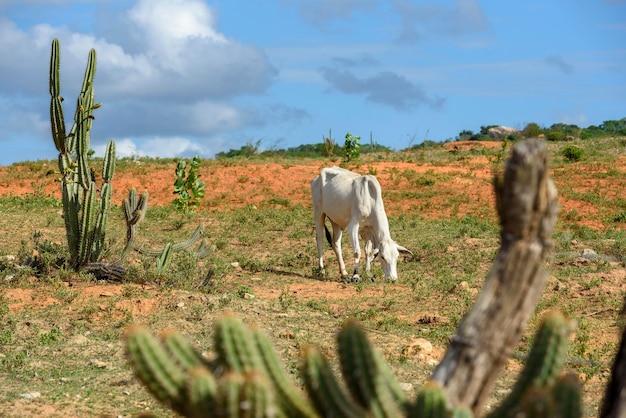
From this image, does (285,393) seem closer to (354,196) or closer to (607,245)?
(354,196)

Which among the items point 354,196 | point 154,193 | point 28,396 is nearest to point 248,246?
point 354,196

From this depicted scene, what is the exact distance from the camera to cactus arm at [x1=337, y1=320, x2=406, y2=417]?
13.1ft

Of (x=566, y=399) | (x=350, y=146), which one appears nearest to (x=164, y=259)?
(x=566, y=399)

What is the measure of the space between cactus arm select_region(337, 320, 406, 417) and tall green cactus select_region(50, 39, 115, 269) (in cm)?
938

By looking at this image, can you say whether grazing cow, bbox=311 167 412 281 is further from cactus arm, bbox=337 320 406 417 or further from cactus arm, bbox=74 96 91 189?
cactus arm, bbox=337 320 406 417

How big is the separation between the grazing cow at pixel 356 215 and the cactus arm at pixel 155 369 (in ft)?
36.8

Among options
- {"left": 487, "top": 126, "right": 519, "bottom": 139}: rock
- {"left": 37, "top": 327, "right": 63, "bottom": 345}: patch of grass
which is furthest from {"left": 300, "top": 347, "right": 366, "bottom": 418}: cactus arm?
{"left": 487, "top": 126, "right": 519, "bottom": 139}: rock

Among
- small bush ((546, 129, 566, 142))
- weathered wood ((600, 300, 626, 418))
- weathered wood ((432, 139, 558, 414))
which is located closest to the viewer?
weathered wood ((432, 139, 558, 414))

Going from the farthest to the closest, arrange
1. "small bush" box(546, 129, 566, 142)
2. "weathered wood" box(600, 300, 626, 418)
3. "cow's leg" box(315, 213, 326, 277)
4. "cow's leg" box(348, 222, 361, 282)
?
"small bush" box(546, 129, 566, 142), "cow's leg" box(315, 213, 326, 277), "cow's leg" box(348, 222, 361, 282), "weathered wood" box(600, 300, 626, 418)

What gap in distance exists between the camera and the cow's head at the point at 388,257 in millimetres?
15234

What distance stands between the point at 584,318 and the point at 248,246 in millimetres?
8005

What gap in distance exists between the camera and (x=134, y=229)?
13.4 metres

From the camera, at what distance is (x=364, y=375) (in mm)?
4020

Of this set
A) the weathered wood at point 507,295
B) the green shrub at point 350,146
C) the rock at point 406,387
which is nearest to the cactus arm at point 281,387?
the weathered wood at point 507,295
